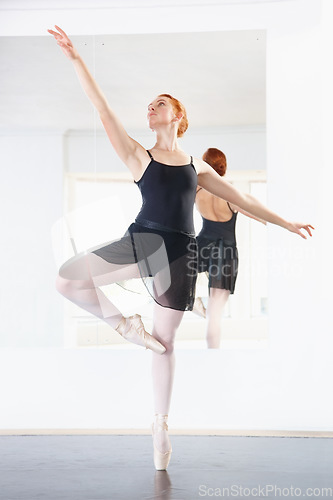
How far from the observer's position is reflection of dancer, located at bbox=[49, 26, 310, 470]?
11.0ft

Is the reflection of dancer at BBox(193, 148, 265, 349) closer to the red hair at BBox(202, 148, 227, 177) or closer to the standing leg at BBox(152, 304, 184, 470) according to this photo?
the red hair at BBox(202, 148, 227, 177)

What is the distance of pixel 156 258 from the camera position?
11.5 feet

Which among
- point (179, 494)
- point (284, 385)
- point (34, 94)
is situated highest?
point (34, 94)

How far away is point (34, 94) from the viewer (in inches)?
180

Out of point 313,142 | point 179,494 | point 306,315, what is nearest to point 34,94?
point 313,142

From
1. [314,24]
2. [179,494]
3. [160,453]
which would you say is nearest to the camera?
[179,494]

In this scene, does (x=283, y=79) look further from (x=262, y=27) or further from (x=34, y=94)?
(x=34, y=94)

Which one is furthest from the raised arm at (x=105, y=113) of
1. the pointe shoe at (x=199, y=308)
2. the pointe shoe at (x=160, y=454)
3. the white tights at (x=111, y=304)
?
the pointe shoe at (x=160, y=454)

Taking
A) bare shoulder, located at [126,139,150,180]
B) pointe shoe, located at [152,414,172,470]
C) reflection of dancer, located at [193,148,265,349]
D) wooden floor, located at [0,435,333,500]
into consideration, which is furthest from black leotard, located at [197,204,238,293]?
pointe shoe, located at [152,414,172,470]

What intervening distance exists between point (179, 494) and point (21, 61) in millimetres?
2931

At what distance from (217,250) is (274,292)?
1.50 ft

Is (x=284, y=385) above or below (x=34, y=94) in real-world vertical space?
below

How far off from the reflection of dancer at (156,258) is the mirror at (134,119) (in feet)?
2.37

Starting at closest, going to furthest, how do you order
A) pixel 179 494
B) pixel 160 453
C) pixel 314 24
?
pixel 179 494, pixel 160 453, pixel 314 24
